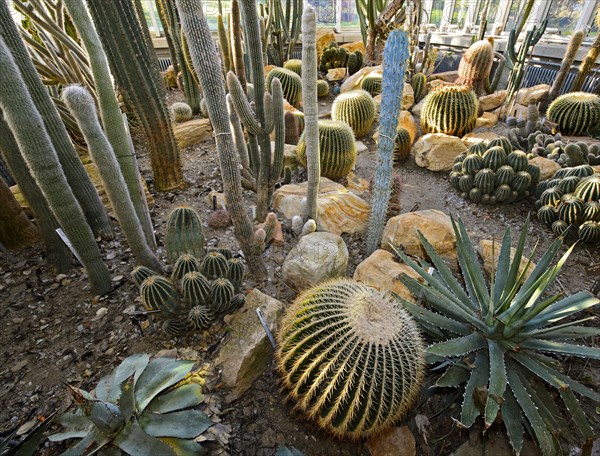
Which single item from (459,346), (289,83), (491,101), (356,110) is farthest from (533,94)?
(459,346)

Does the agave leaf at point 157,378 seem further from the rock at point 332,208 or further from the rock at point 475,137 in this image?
the rock at point 475,137

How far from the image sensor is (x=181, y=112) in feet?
15.4

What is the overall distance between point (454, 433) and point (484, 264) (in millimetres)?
1412

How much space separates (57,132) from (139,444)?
6.10 ft

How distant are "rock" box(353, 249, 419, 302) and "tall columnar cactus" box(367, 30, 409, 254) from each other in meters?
0.33

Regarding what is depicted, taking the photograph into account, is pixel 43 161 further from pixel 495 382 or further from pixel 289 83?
pixel 289 83

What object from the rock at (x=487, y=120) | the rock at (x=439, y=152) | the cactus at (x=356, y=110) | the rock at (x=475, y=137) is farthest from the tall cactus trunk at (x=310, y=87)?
the rock at (x=487, y=120)

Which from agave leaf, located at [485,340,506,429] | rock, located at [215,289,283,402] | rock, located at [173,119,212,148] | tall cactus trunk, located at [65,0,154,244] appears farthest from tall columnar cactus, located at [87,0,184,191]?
agave leaf, located at [485,340,506,429]

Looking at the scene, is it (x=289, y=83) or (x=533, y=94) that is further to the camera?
(x=533, y=94)

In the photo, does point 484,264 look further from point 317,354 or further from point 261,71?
point 261,71

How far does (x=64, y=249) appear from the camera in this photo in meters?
2.27

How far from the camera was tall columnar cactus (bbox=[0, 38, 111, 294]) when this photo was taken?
1549 millimetres

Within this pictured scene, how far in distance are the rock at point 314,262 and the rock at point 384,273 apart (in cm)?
17

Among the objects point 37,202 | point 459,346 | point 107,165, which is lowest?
point 459,346
